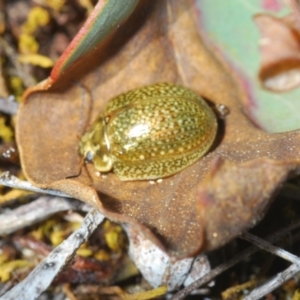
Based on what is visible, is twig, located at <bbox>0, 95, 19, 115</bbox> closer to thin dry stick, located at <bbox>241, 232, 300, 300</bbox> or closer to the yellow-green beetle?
the yellow-green beetle

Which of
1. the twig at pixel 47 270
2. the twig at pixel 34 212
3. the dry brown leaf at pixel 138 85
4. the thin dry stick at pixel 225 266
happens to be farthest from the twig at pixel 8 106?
the thin dry stick at pixel 225 266

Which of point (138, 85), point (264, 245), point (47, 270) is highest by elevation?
point (138, 85)

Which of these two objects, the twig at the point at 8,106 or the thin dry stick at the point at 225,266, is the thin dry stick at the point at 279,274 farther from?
the twig at the point at 8,106

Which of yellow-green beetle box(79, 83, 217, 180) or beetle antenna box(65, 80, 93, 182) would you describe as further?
beetle antenna box(65, 80, 93, 182)

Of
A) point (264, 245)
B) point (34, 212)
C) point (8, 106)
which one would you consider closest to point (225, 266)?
point (264, 245)

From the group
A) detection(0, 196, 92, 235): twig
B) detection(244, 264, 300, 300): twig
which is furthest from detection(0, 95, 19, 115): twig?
detection(244, 264, 300, 300): twig

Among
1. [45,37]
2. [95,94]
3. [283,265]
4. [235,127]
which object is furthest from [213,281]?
[45,37]

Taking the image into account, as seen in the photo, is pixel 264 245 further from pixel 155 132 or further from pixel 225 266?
pixel 155 132
